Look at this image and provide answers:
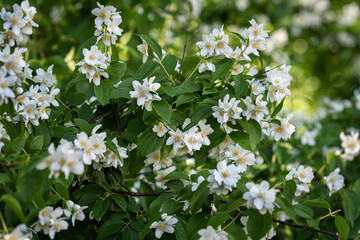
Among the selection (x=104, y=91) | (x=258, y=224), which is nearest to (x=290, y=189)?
(x=258, y=224)

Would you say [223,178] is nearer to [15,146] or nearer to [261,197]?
[261,197]

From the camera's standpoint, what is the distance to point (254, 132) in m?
1.39

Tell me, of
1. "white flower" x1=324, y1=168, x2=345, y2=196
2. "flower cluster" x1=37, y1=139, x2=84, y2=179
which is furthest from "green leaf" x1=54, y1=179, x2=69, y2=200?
"white flower" x1=324, y1=168, x2=345, y2=196

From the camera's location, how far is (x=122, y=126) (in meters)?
1.54

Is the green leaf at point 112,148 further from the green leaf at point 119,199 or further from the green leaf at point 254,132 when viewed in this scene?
the green leaf at point 254,132

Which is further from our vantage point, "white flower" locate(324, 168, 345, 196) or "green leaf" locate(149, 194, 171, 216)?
"white flower" locate(324, 168, 345, 196)

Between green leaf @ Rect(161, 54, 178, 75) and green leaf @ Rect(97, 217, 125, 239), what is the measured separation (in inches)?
21.8

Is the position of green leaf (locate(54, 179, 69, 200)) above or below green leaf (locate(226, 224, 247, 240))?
above

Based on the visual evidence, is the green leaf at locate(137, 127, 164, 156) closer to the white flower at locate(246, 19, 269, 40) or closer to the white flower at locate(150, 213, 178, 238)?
the white flower at locate(150, 213, 178, 238)

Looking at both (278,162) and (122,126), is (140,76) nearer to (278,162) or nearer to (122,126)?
(122,126)

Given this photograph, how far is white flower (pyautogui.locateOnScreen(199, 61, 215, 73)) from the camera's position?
1.43 metres

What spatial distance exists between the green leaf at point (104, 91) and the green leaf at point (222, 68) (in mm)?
350

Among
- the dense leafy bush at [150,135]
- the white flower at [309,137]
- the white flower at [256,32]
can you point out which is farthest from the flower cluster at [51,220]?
the white flower at [309,137]

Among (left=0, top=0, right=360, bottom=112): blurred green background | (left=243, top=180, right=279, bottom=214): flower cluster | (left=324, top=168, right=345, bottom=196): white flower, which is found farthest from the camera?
(left=0, top=0, right=360, bottom=112): blurred green background
